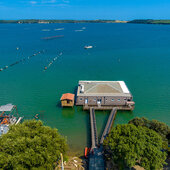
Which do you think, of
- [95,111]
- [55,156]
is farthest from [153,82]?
[55,156]

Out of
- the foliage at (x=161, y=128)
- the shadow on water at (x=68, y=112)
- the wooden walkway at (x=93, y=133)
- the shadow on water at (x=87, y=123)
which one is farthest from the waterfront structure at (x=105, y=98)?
the foliage at (x=161, y=128)

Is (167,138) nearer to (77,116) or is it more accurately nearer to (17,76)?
(77,116)

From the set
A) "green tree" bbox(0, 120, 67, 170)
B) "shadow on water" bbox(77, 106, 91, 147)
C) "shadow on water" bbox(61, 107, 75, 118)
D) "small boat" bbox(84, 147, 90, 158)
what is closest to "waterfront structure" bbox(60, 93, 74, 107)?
"shadow on water" bbox(61, 107, 75, 118)

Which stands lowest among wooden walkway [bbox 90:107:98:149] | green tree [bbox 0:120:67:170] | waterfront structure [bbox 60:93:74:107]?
wooden walkway [bbox 90:107:98:149]

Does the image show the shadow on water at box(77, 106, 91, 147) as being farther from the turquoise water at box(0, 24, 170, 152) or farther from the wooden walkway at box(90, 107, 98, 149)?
the wooden walkway at box(90, 107, 98, 149)

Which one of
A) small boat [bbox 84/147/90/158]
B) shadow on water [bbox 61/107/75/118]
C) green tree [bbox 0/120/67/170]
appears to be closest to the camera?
green tree [bbox 0/120/67/170]
